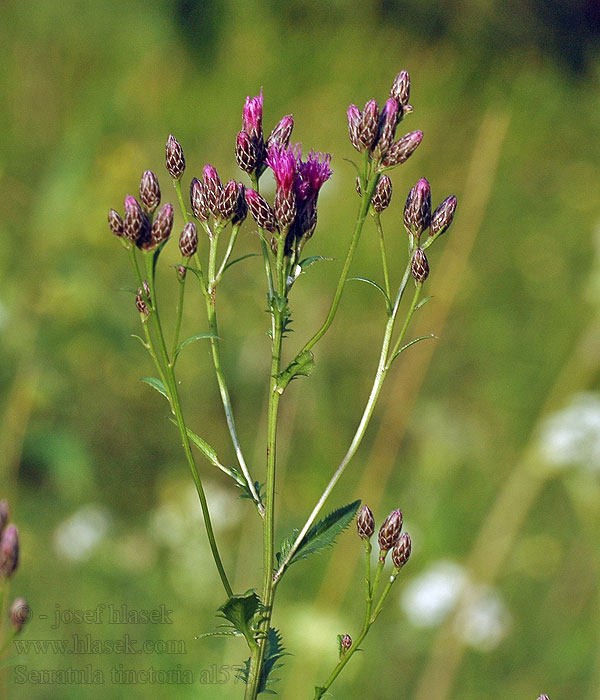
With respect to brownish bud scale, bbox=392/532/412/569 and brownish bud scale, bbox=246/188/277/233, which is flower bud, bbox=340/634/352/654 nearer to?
brownish bud scale, bbox=392/532/412/569

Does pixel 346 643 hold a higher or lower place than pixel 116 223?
lower

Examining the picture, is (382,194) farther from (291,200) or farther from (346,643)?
(346,643)

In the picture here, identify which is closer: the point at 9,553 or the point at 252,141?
the point at 9,553

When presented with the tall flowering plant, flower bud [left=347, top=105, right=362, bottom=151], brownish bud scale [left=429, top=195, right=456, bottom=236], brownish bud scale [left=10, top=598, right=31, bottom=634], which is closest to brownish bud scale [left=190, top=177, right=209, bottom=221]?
the tall flowering plant

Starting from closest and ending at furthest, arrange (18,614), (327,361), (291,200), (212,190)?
(18,614) < (291,200) < (212,190) < (327,361)

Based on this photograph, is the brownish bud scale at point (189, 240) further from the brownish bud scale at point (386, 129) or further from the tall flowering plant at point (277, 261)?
the brownish bud scale at point (386, 129)

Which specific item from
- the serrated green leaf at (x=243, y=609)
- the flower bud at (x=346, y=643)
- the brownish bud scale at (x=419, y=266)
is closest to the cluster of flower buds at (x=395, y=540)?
the flower bud at (x=346, y=643)

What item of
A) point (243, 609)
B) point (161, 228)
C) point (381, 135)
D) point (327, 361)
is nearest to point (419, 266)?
point (381, 135)
